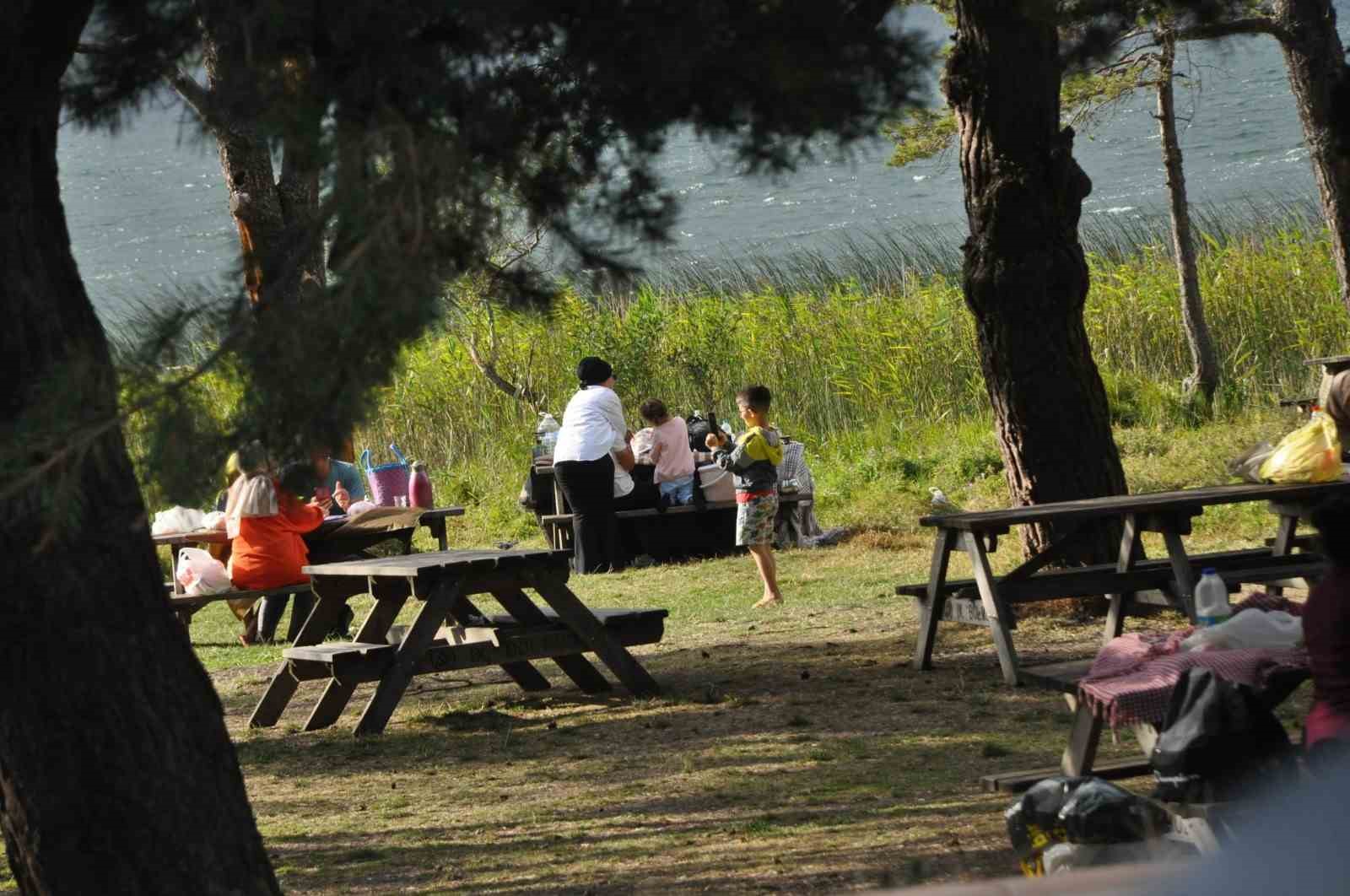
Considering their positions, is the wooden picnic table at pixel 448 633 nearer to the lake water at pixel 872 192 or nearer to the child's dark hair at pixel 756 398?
the child's dark hair at pixel 756 398

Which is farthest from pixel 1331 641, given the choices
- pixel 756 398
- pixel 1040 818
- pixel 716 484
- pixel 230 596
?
pixel 716 484

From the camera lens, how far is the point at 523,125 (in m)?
3.82

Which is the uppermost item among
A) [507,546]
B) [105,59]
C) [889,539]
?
[105,59]

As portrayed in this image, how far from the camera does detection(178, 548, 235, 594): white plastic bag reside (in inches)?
424

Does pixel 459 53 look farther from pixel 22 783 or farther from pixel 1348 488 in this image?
pixel 1348 488

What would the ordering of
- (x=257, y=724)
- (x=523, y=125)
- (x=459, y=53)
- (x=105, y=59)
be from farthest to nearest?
(x=257, y=724), (x=105, y=59), (x=523, y=125), (x=459, y=53)

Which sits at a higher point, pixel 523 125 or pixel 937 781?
pixel 523 125

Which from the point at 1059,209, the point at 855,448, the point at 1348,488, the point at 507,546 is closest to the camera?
the point at 1348,488

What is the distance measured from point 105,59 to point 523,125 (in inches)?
43.7

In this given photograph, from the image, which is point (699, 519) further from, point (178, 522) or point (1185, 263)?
point (1185, 263)

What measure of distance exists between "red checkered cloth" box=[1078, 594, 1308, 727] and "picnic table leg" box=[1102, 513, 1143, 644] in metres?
2.44

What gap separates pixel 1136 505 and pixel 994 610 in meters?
0.79

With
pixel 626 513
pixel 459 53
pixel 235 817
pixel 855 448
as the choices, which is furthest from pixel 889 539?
pixel 459 53

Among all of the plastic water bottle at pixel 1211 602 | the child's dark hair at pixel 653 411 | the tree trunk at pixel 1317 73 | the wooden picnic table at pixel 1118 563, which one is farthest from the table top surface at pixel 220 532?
the plastic water bottle at pixel 1211 602
